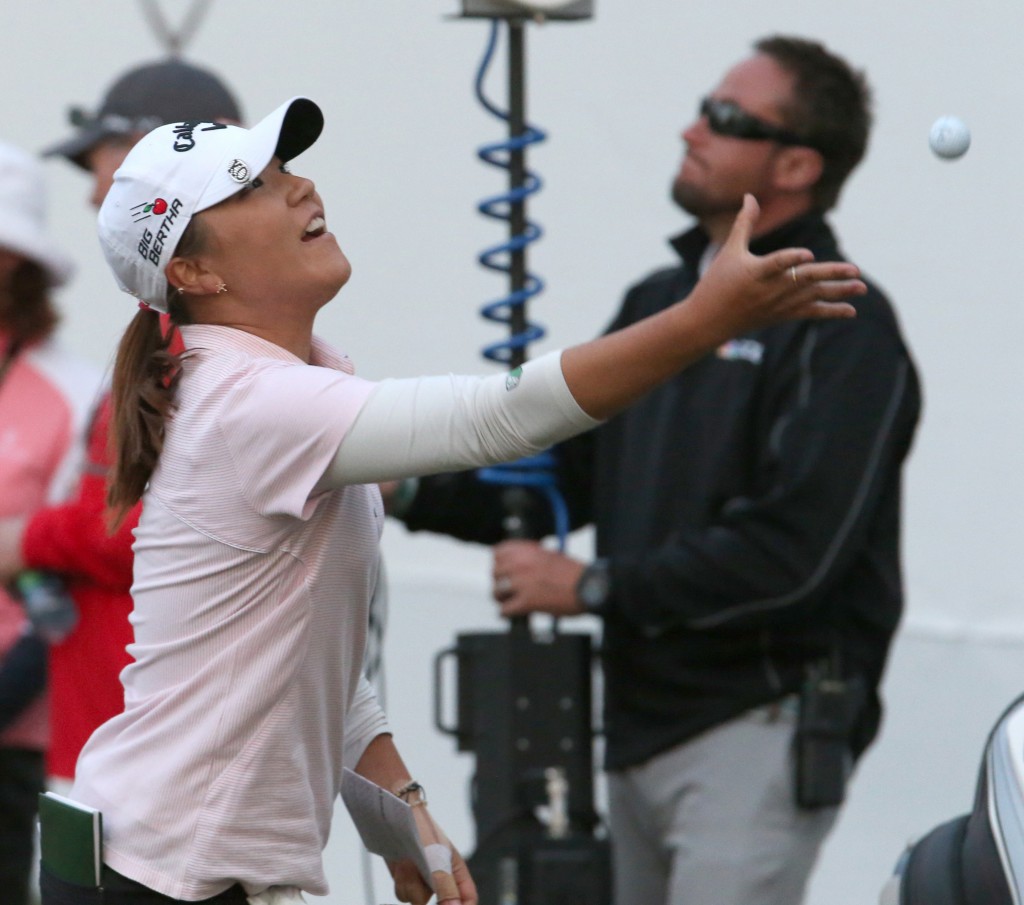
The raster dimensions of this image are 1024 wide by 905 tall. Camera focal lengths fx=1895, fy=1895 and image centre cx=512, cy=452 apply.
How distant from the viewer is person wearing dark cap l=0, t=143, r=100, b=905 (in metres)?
3.47

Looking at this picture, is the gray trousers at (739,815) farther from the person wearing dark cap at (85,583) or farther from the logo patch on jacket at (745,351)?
the person wearing dark cap at (85,583)

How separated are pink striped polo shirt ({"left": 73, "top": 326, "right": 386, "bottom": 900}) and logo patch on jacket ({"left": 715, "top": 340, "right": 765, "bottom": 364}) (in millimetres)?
1287

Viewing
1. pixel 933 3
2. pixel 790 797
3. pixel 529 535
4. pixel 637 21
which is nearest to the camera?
pixel 790 797

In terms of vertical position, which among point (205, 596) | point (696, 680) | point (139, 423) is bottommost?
point (696, 680)

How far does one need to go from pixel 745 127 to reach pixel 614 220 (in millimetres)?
981

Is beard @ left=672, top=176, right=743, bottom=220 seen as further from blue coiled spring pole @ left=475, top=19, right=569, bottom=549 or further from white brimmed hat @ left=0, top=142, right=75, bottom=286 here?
white brimmed hat @ left=0, top=142, right=75, bottom=286

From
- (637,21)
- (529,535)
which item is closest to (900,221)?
(637,21)

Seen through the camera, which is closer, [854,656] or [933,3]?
[854,656]

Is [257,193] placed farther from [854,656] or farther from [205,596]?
[854,656]

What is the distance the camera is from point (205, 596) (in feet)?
6.61

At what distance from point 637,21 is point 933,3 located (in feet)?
2.42

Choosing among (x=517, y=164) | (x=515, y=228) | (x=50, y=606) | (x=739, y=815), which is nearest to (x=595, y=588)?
(x=739, y=815)

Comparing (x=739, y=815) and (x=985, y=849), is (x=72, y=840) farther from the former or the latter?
(x=739, y=815)

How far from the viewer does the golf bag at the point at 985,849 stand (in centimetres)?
207
